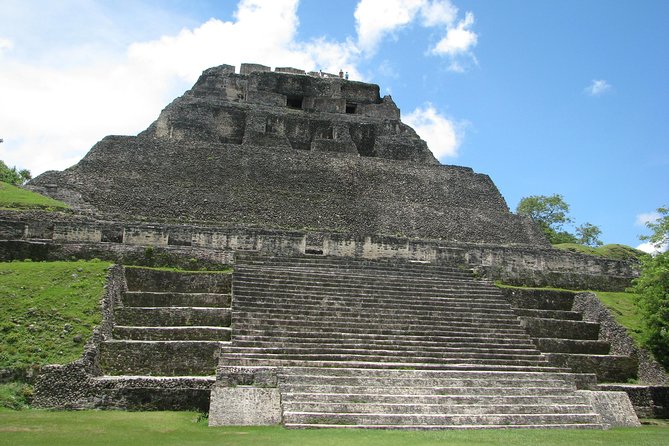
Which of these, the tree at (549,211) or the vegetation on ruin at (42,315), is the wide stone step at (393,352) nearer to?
the vegetation on ruin at (42,315)

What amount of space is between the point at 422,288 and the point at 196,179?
354 inches

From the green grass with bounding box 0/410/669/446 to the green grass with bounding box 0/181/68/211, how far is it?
883cm

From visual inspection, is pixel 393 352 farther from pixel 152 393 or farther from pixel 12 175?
pixel 12 175

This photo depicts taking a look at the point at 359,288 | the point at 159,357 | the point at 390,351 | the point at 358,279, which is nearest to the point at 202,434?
the point at 159,357

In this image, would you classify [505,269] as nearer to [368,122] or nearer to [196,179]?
[196,179]

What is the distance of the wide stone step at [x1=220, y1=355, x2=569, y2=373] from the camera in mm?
9844

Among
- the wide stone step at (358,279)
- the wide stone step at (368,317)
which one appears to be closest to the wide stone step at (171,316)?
the wide stone step at (368,317)

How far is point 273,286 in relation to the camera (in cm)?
1266

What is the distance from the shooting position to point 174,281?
1264 centimetres

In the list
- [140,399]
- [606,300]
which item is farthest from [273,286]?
[606,300]

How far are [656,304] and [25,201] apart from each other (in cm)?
1500

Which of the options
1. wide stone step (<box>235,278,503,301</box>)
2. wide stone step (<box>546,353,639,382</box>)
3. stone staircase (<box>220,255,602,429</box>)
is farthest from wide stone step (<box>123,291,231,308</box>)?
wide stone step (<box>546,353,639,382</box>)

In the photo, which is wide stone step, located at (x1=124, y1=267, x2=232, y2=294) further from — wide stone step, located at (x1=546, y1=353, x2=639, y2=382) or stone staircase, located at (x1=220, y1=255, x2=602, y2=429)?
wide stone step, located at (x1=546, y1=353, x2=639, y2=382)

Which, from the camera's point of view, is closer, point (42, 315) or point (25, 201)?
point (42, 315)
